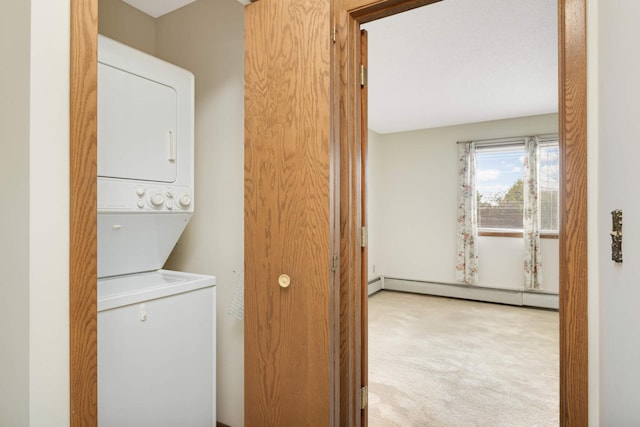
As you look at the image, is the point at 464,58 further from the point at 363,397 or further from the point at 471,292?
the point at 471,292

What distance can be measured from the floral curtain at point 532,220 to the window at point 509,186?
82 mm

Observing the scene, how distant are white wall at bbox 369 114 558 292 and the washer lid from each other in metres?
4.04

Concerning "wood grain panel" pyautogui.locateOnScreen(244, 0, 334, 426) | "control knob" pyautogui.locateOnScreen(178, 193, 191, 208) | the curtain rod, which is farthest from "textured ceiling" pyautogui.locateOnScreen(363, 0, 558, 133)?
"control knob" pyautogui.locateOnScreen(178, 193, 191, 208)

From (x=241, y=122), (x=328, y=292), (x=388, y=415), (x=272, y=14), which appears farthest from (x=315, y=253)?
(x=388, y=415)

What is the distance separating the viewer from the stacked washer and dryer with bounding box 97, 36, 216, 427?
1404 mm

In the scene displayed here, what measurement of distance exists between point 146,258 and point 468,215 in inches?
177

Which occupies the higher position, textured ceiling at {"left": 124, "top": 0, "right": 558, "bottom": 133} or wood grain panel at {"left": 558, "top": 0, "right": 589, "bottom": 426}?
textured ceiling at {"left": 124, "top": 0, "right": 558, "bottom": 133}

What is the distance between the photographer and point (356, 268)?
1.54 meters

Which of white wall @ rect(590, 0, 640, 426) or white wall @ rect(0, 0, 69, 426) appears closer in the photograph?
white wall @ rect(590, 0, 640, 426)

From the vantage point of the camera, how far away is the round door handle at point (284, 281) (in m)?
1.50

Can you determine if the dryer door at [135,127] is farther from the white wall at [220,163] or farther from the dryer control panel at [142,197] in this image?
the white wall at [220,163]

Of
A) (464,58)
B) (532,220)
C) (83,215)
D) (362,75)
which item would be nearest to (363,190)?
(362,75)

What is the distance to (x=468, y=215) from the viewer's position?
16.8ft

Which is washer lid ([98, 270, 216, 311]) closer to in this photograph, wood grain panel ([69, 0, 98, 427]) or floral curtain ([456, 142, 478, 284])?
wood grain panel ([69, 0, 98, 427])
